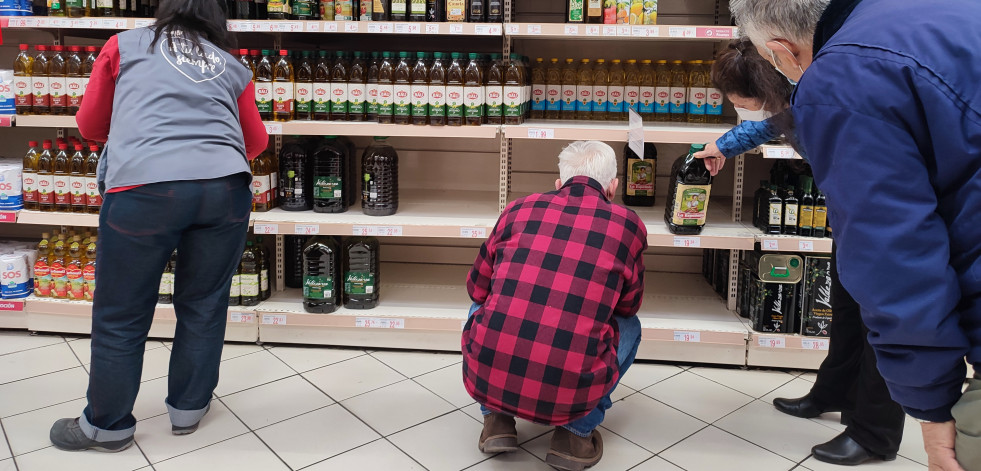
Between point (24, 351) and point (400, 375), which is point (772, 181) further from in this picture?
point (24, 351)

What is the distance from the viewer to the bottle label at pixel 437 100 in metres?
3.46

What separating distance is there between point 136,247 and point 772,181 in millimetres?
2708

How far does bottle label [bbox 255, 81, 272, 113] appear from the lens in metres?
3.58

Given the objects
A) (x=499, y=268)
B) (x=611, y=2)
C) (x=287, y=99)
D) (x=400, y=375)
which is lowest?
(x=400, y=375)

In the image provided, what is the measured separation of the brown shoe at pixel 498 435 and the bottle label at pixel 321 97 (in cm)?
175

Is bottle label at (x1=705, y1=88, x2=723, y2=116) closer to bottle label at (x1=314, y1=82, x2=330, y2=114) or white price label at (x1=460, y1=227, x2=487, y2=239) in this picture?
white price label at (x1=460, y1=227, x2=487, y2=239)

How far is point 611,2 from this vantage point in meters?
3.44

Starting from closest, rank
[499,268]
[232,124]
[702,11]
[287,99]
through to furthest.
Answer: [499,268] < [232,124] < [287,99] < [702,11]

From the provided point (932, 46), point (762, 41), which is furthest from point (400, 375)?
point (932, 46)

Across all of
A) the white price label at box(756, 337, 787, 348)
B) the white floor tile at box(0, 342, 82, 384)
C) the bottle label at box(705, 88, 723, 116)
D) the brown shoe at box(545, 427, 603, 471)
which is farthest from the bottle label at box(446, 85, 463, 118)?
the white floor tile at box(0, 342, 82, 384)

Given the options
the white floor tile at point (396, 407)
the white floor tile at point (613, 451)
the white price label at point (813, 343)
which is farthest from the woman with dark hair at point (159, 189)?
the white price label at point (813, 343)

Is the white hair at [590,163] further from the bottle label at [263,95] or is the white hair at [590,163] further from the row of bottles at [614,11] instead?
the bottle label at [263,95]

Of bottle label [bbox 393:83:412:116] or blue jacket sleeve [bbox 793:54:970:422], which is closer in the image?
blue jacket sleeve [bbox 793:54:970:422]

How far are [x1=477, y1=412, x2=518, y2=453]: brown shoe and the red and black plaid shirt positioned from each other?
0.22 m
